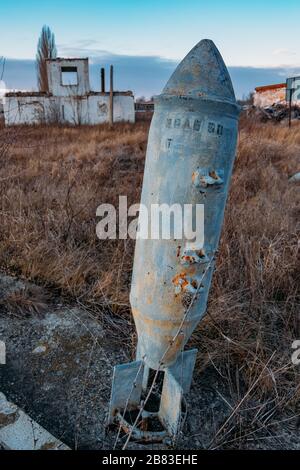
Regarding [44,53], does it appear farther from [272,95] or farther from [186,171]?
[186,171]

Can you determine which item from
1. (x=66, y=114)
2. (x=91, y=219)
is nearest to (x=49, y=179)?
(x=91, y=219)

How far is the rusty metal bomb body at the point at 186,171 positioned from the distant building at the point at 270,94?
1870 cm

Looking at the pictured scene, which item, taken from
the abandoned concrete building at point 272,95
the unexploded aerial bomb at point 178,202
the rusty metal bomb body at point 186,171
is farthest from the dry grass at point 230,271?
the abandoned concrete building at point 272,95

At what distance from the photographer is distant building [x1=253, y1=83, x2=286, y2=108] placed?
18656 millimetres

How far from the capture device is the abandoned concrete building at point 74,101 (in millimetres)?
16266

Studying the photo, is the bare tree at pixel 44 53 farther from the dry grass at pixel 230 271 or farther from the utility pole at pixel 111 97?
the dry grass at pixel 230 271

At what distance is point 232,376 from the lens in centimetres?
217

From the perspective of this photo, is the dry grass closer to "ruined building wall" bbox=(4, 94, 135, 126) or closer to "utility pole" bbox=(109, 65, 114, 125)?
"utility pole" bbox=(109, 65, 114, 125)

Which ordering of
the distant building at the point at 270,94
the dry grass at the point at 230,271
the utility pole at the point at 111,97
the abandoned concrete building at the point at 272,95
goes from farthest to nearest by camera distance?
the distant building at the point at 270,94 < the abandoned concrete building at the point at 272,95 < the utility pole at the point at 111,97 < the dry grass at the point at 230,271

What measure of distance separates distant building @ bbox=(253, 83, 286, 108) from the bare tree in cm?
1338

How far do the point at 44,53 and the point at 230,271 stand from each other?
85.7 ft

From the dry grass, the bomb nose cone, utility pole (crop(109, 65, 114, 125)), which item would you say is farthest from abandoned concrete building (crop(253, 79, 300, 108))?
the bomb nose cone

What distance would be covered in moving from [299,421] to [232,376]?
417 millimetres

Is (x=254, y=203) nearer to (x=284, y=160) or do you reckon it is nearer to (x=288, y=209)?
(x=288, y=209)
